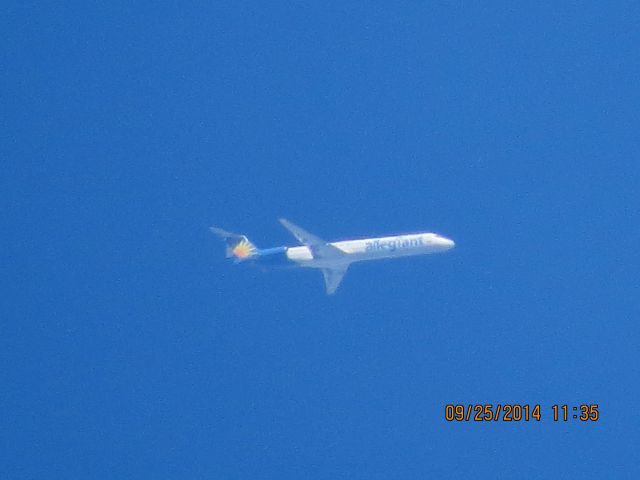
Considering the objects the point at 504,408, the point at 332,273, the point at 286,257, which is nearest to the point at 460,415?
the point at 504,408

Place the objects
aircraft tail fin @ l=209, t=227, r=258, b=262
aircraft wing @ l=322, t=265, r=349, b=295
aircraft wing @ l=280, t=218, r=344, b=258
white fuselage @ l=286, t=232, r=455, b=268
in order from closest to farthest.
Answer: aircraft wing @ l=280, t=218, r=344, b=258
white fuselage @ l=286, t=232, r=455, b=268
aircraft tail fin @ l=209, t=227, r=258, b=262
aircraft wing @ l=322, t=265, r=349, b=295

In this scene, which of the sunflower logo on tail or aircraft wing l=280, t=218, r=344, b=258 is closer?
aircraft wing l=280, t=218, r=344, b=258

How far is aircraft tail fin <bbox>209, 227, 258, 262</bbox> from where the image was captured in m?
62.2

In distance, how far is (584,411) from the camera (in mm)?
68812

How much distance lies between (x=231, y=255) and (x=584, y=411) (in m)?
33.8

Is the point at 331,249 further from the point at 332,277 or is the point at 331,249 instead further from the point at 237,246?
the point at 237,246

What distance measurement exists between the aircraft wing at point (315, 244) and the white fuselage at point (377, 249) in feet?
1.25

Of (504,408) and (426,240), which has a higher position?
(426,240)

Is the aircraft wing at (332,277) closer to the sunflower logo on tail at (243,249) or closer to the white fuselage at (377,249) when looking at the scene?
the white fuselage at (377,249)

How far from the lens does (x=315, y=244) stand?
197 ft

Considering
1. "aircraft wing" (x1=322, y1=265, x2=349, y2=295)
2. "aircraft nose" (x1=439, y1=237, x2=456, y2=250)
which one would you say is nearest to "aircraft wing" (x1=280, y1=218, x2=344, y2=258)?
"aircraft wing" (x1=322, y1=265, x2=349, y2=295)

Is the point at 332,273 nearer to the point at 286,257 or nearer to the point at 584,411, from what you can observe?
the point at 286,257

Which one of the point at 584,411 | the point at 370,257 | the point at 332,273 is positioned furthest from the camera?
the point at 584,411

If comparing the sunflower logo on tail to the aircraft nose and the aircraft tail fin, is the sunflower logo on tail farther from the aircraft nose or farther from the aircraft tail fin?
the aircraft nose
